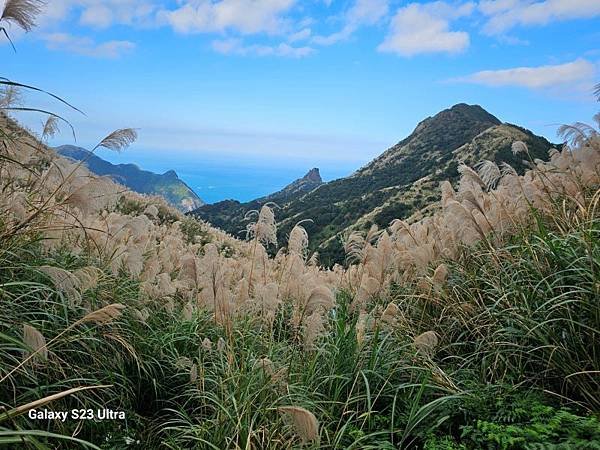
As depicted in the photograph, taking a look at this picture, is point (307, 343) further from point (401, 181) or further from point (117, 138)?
point (401, 181)

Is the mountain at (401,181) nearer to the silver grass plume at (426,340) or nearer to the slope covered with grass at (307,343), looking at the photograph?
the slope covered with grass at (307,343)

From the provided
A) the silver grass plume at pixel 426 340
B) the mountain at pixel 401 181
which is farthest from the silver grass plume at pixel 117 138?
the mountain at pixel 401 181

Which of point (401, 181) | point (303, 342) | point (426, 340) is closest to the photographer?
point (426, 340)

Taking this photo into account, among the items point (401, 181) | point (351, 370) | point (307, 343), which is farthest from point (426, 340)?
point (401, 181)

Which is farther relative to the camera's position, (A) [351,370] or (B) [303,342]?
(B) [303,342]

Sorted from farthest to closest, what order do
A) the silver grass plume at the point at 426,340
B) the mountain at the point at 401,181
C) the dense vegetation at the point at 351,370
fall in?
the mountain at the point at 401,181 → the silver grass plume at the point at 426,340 → the dense vegetation at the point at 351,370

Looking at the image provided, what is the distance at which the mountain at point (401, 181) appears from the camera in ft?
121

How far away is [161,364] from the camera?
3555 mm

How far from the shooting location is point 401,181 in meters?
67.6

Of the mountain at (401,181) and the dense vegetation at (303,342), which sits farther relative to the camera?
the mountain at (401,181)

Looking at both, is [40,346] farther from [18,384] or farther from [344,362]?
[344,362]

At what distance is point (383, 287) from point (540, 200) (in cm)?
182

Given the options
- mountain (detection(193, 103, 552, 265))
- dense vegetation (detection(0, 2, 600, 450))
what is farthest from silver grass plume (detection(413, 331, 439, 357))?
mountain (detection(193, 103, 552, 265))

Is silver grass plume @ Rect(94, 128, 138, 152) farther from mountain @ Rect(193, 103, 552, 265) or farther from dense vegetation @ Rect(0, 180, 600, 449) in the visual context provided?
mountain @ Rect(193, 103, 552, 265)
